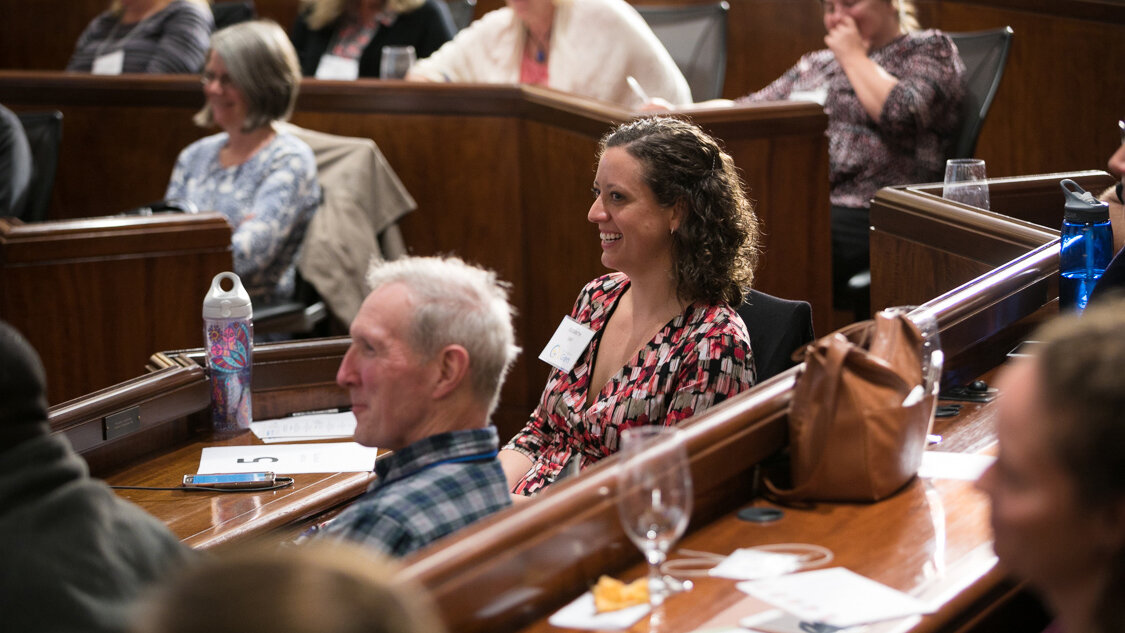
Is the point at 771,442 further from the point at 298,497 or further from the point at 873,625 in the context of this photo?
the point at 298,497

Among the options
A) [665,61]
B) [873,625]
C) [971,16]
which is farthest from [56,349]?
[971,16]

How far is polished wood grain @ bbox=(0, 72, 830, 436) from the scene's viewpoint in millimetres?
3461

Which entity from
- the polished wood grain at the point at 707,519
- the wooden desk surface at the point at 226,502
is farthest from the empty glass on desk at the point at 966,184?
the wooden desk surface at the point at 226,502

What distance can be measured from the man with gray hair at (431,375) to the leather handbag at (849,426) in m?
0.41

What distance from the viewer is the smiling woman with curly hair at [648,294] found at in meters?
2.30

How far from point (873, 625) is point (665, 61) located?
2911mm

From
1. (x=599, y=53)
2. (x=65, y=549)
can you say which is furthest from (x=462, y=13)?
(x=65, y=549)

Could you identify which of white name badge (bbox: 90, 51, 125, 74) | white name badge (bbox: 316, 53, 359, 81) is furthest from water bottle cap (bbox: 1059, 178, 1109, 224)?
white name badge (bbox: 90, 51, 125, 74)

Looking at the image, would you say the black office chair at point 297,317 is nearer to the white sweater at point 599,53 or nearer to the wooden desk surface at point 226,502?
the white sweater at point 599,53

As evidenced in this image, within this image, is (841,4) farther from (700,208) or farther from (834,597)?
(834,597)

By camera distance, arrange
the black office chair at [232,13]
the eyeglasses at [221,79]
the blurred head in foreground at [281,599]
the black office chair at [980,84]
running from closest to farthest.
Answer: the blurred head in foreground at [281,599] < the black office chair at [980,84] < the eyeglasses at [221,79] < the black office chair at [232,13]

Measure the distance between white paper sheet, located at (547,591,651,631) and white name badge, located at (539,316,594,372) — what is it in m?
1.07

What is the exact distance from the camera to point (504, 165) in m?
3.96

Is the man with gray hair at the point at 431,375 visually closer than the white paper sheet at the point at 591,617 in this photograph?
No
